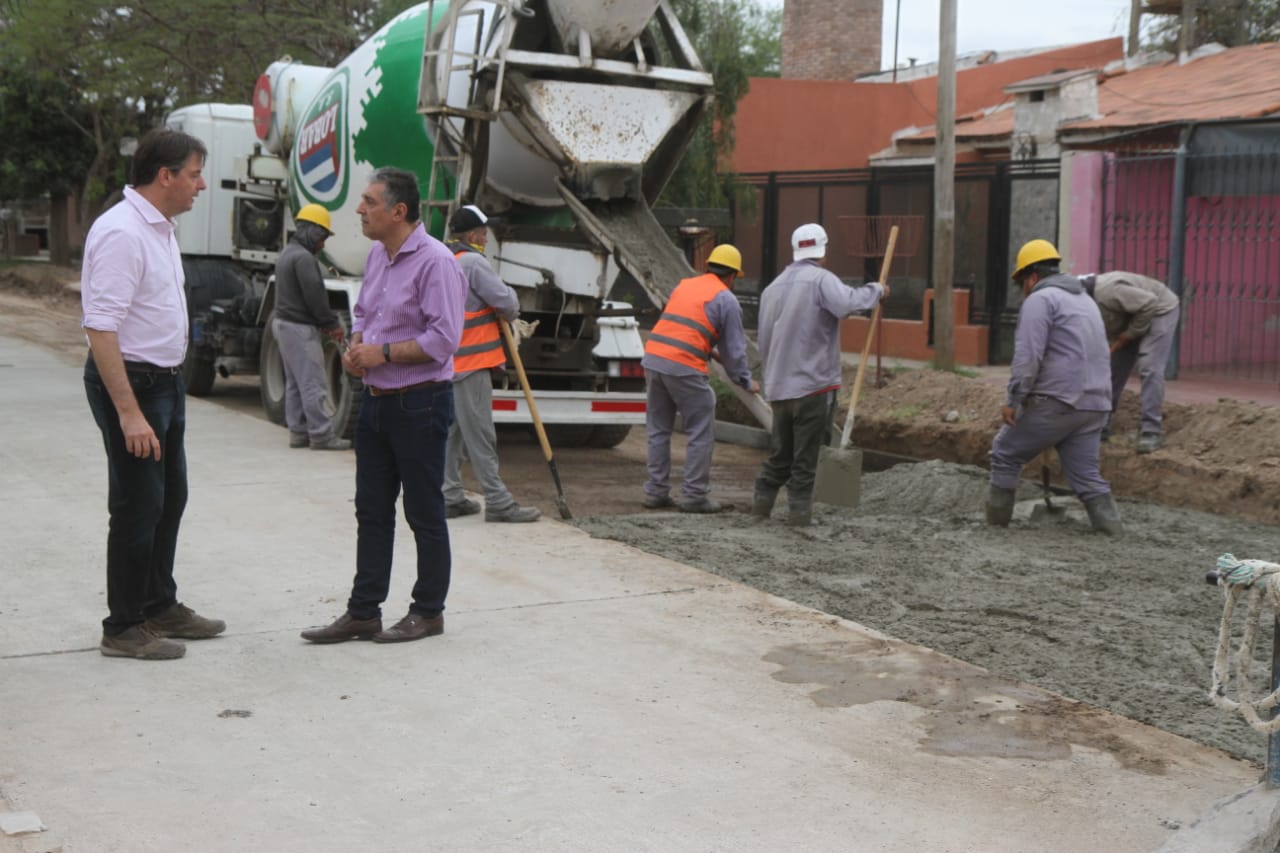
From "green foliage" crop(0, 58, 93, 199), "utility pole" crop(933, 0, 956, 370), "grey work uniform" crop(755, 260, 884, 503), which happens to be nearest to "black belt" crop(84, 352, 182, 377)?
"grey work uniform" crop(755, 260, 884, 503)

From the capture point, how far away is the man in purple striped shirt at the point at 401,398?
19.3ft

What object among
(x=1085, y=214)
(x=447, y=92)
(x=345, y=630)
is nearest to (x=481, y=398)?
(x=447, y=92)

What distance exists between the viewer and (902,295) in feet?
63.4

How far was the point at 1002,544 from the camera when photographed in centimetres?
859

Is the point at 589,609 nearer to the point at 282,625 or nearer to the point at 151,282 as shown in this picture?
the point at 282,625

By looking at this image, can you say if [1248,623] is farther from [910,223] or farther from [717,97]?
[717,97]

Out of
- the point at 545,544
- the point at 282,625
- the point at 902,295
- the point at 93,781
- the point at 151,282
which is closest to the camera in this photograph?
the point at 93,781

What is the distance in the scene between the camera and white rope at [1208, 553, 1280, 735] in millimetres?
3691

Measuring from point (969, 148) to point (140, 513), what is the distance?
667 inches

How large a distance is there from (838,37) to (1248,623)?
32972 mm

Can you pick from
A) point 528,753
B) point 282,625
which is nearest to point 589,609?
point 282,625

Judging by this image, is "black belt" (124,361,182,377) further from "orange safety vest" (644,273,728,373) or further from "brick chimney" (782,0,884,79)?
"brick chimney" (782,0,884,79)

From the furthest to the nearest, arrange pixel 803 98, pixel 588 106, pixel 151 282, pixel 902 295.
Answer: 1. pixel 803 98
2. pixel 902 295
3. pixel 588 106
4. pixel 151 282

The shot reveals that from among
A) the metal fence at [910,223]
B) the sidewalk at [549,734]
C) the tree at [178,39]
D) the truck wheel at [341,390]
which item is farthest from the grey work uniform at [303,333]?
the tree at [178,39]
